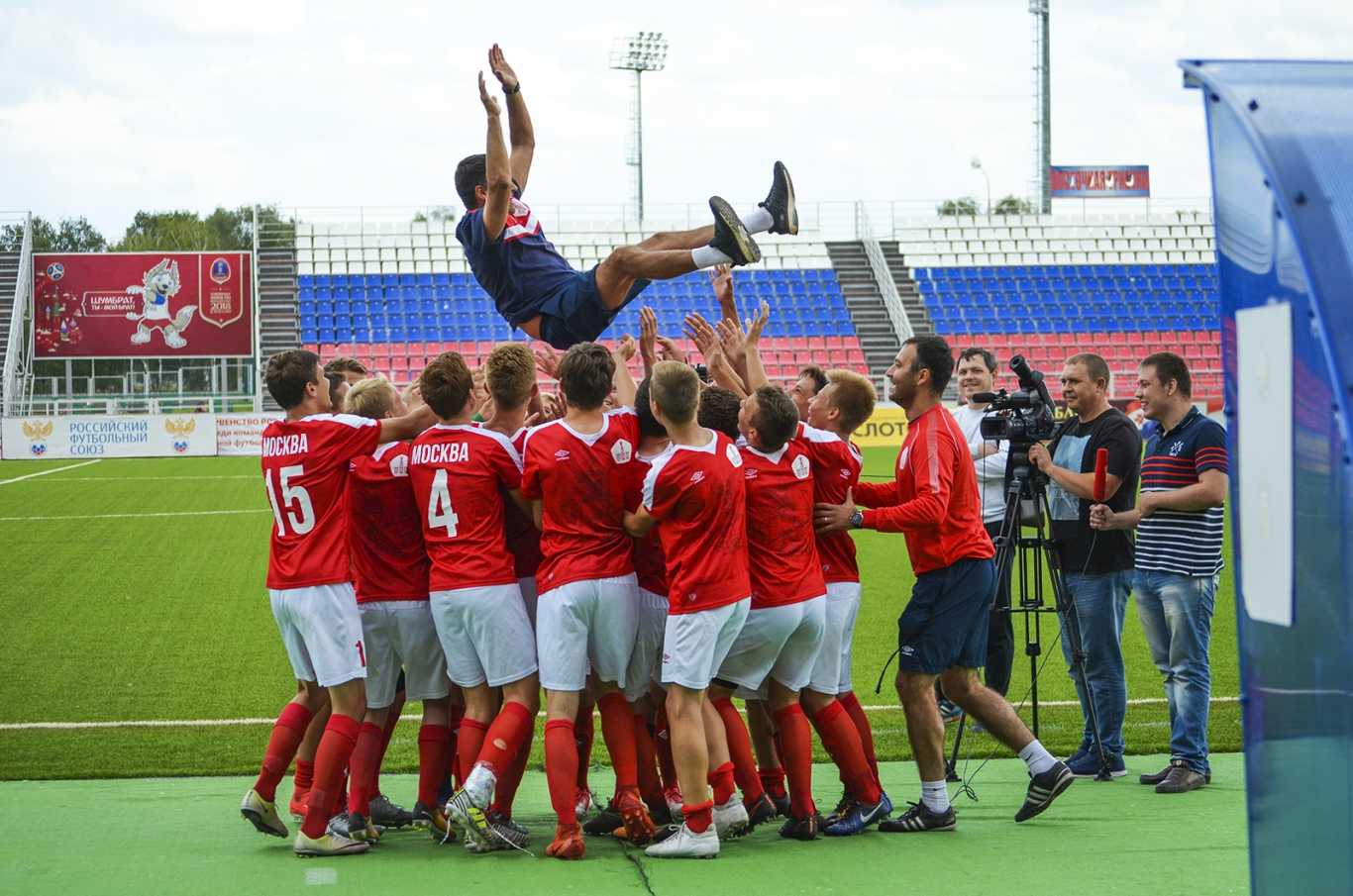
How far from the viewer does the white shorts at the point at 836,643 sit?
6.03 metres

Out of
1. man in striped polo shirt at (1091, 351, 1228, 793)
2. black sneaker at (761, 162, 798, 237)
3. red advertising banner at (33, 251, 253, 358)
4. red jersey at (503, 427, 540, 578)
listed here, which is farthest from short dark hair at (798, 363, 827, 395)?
red advertising banner at (33, 251, 253, 358)

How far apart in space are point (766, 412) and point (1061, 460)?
7.63ft

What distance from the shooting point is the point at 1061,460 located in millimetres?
7445

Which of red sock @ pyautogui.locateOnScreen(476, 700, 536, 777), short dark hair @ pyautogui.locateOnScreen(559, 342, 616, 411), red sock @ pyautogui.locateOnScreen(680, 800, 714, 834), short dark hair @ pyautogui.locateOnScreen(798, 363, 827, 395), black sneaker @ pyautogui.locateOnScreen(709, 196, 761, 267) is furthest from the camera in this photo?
short dark hair @ pyautogui.locateOnScreen(798, 363, 827, 395)

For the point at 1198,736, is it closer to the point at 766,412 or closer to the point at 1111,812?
the point at 1111,812

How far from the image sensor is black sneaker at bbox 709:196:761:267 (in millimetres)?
6680

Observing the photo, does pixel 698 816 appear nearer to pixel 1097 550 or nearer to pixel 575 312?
pixel 1097 550

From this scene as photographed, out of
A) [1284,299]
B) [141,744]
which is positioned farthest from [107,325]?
[1284,299]

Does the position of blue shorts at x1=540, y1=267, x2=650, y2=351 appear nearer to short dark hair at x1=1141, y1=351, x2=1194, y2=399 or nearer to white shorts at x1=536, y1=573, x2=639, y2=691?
white shorts at x1=536, y1=573, x2=639, y2=691

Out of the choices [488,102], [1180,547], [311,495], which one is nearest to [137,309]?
[488,102]

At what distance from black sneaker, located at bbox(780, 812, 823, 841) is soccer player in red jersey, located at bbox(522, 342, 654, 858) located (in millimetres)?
574

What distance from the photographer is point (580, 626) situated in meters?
5.66

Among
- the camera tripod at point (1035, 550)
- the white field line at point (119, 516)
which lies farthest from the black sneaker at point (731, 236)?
the white field line at point (119, 516)

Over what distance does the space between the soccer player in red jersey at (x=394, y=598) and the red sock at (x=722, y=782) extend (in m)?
1.19
